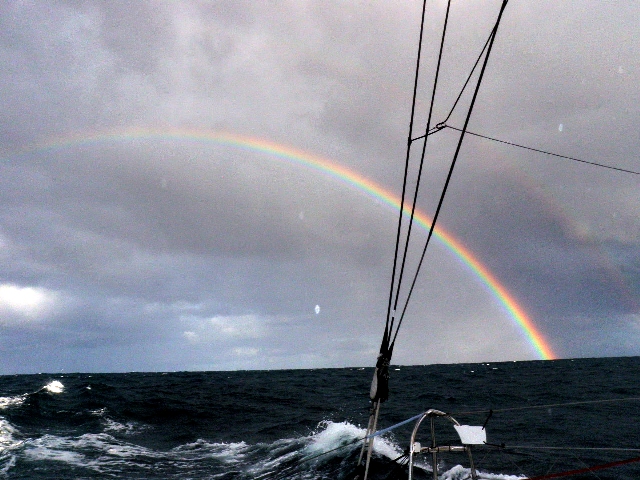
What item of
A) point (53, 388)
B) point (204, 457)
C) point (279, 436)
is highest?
point (53, 388)

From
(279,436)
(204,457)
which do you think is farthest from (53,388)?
(204,457)

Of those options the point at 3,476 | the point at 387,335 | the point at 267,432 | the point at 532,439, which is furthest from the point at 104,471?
the point at 532,439

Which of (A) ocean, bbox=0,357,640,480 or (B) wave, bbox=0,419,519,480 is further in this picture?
(B) wave, bbox=0,419,519,480

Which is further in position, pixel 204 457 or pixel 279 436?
pixel 279 436

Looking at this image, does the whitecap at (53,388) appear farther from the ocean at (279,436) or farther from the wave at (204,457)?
the wave at (204,457)

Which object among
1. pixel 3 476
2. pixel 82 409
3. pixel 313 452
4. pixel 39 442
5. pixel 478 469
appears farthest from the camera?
pixel 82 409

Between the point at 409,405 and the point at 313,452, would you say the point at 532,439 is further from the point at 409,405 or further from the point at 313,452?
the point at 409,405

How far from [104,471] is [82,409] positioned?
53.9 feet

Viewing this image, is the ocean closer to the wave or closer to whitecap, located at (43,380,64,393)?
the wave

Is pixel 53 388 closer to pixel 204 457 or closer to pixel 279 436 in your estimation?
pixel 279 436

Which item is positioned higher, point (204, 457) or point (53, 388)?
point (53, 388)

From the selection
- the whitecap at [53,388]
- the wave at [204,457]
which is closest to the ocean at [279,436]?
the wave at [204,457]

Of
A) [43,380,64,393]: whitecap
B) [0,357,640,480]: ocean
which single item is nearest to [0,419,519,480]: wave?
[0,357,640,480]: ocean

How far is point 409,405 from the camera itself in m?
31.0
